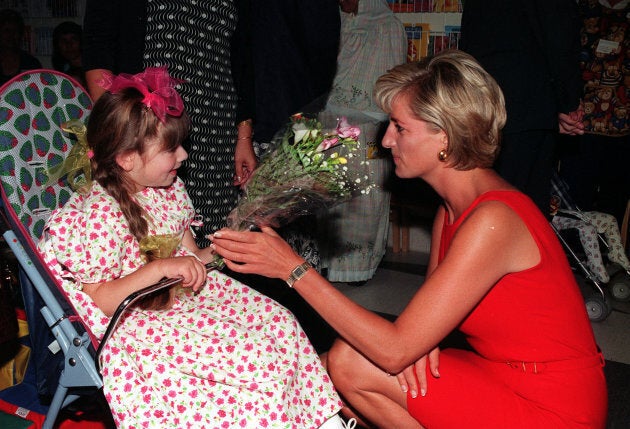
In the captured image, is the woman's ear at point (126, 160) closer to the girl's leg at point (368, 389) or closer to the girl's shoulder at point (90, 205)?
the girl's shoulder at point (90, 205)

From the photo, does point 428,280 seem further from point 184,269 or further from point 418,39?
point 418,39

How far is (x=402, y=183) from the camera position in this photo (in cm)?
461

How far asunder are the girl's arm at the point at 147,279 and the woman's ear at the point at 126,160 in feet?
1.10

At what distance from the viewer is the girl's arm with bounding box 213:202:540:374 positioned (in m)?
1.61

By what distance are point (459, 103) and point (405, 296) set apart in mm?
2379

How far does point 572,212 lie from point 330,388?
2.67 meters

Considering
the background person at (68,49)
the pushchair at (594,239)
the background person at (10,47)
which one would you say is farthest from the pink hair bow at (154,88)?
the background person at (10,47)

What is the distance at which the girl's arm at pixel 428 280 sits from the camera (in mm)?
1608

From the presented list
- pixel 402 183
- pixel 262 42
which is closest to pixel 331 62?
pixel 262 42

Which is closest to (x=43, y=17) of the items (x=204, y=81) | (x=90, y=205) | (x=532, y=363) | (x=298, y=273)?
(x=204, y=81)

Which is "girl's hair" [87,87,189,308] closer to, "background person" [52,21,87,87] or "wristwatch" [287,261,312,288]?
"wristwatch" [287,261,312,288]

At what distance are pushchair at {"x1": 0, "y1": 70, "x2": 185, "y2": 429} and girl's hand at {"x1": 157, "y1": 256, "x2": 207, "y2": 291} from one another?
0.06m

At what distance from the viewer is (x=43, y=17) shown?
596 cm

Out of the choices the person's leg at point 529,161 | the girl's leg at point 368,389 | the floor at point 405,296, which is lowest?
the floor at point 405,296
